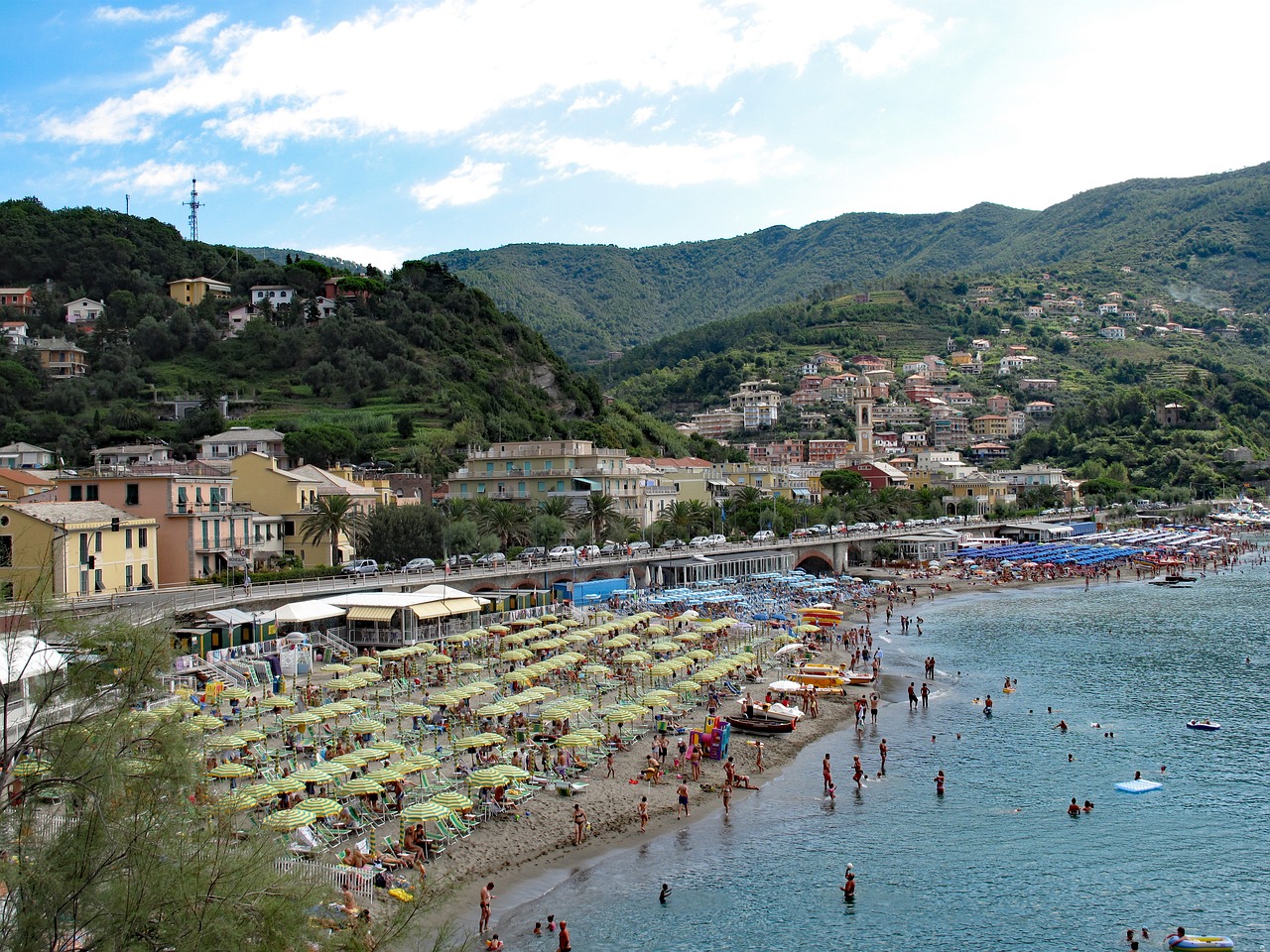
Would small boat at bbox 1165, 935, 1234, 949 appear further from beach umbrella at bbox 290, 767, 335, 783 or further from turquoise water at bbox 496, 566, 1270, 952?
beach umbrella at bbox 290, 767, 335, 783

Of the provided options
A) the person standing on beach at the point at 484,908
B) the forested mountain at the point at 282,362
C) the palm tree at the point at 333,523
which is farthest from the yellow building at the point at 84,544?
the forested mountain at the point at 282,362

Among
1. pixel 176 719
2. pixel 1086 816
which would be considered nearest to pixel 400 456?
pixel 1086 816

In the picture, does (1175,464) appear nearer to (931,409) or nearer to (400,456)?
(931,409)

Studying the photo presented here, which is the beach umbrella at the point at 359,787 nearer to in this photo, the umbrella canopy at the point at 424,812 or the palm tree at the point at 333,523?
the umbrella canopy at the point at 424,812

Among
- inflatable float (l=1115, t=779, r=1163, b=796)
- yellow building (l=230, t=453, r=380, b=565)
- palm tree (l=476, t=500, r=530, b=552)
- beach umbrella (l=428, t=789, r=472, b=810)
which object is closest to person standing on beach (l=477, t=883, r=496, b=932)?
beach umbrella (l=428, t=789, r=472, b=810)

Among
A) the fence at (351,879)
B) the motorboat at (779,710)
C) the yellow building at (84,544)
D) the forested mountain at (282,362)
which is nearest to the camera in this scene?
the fence at (351,879)
